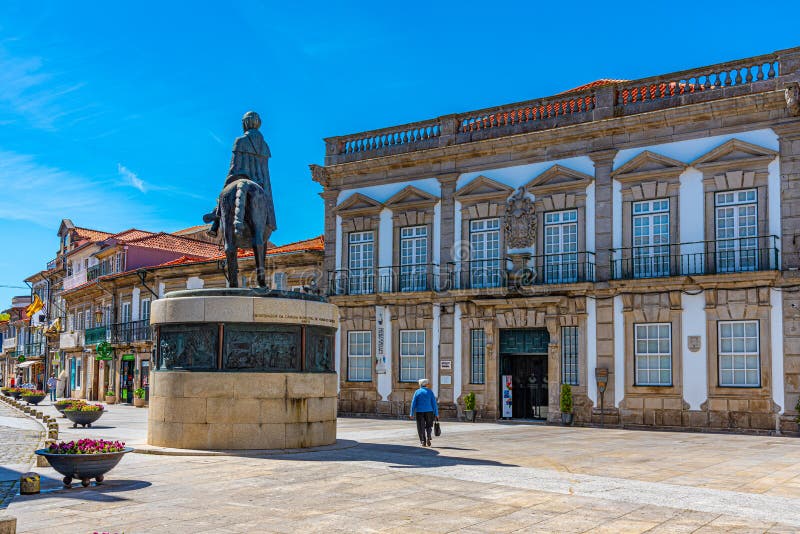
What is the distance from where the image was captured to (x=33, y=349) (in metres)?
62.1

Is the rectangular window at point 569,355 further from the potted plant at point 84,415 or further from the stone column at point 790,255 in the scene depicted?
the potted plant at point 84,415

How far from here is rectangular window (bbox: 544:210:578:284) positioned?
23922 millimetres

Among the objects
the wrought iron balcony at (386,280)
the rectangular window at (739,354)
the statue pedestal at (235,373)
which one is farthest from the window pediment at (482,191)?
the statue pedestal at (235,373)

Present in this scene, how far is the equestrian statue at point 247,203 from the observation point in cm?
1400

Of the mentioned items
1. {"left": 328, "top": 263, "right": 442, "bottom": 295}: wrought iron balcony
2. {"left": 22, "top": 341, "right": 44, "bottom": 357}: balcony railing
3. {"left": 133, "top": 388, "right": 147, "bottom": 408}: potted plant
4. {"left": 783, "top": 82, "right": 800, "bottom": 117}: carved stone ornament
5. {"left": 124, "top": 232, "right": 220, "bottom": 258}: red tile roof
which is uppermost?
{"left": 783, "top": 82, "right": 800, "bottom": 117}: carved stone ornament

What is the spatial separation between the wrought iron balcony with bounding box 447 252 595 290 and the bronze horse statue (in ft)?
38.6

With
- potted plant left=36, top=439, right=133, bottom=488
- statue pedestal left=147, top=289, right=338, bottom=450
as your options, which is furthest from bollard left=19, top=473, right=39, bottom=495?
statue pedestal left=147, top=289, right=338, bottom=450

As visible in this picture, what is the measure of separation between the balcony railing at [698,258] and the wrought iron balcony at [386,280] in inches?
233

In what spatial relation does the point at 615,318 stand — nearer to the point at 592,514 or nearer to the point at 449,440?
the point at 449,440

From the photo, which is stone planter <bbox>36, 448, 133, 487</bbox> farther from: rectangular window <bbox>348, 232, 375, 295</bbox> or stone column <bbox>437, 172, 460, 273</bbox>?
rectangular window <bbox>348, 232, 375, 295</bbox>

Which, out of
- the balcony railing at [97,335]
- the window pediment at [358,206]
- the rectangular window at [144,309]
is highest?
the window pediment at [358,206]

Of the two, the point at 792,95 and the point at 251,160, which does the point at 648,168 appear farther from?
the point at 251,160

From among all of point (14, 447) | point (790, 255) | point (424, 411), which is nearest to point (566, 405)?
point (790, 255)

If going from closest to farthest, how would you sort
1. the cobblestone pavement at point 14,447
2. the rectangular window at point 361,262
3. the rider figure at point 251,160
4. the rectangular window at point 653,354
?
the cobblestone pavement at point 14,447 < the rider figure at point 251,160 < the rectangular window at point 653,354 < the rectangular window at point 361,262
